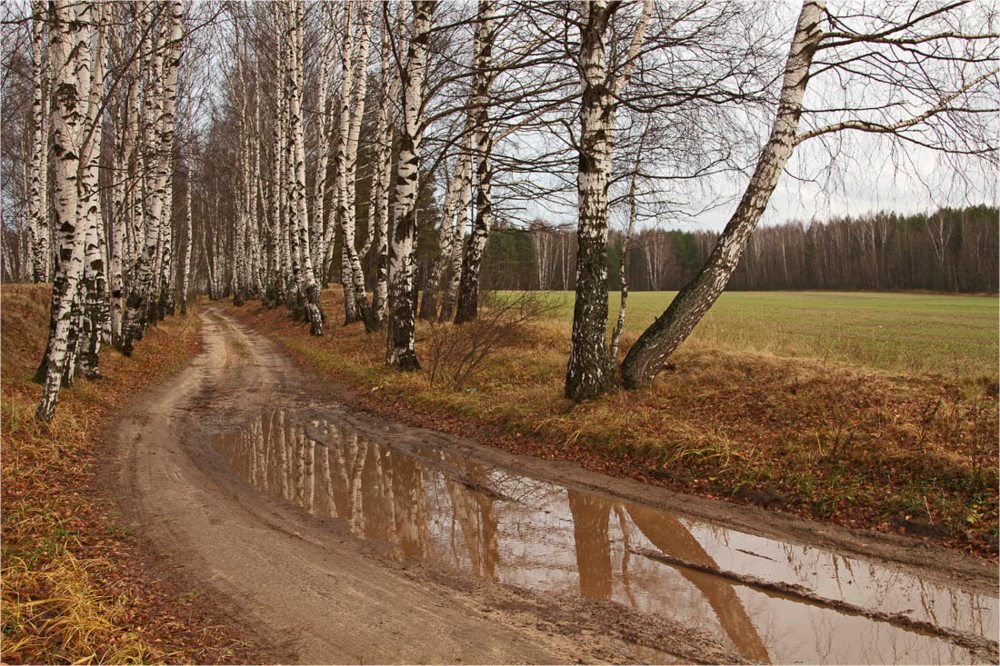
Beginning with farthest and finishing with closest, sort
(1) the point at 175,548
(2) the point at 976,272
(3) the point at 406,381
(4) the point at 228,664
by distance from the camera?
1. (2) the point at 976,272
2. (3) the point at 406,381
3. (1) the point at 175,548
4. (4) the point at 228,664

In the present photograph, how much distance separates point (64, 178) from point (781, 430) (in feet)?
32.3

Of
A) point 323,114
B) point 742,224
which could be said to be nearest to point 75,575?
point 742,224

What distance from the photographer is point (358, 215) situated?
40656 mm

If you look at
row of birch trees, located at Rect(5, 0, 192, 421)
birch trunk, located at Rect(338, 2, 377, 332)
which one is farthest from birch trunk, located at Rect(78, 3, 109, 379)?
birch trunk, located at Rect(338, 2, 377, 332)

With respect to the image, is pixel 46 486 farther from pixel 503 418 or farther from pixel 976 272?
pixel 976 272

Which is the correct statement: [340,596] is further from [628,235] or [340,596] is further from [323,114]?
[323,114]

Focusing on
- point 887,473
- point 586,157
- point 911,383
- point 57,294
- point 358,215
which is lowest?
point 887,473

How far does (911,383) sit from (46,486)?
10423 millimetres

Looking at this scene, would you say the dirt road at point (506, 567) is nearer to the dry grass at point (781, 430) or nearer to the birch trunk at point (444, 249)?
Result: the dry grass at point (781, 430)

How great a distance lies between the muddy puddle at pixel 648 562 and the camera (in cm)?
382

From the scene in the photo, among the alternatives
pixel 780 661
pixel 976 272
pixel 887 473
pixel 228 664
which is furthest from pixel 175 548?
pixel 976 272

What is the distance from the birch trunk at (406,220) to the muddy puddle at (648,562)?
5234mm

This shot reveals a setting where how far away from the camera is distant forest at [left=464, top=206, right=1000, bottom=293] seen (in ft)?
126

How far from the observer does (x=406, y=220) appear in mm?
12227
